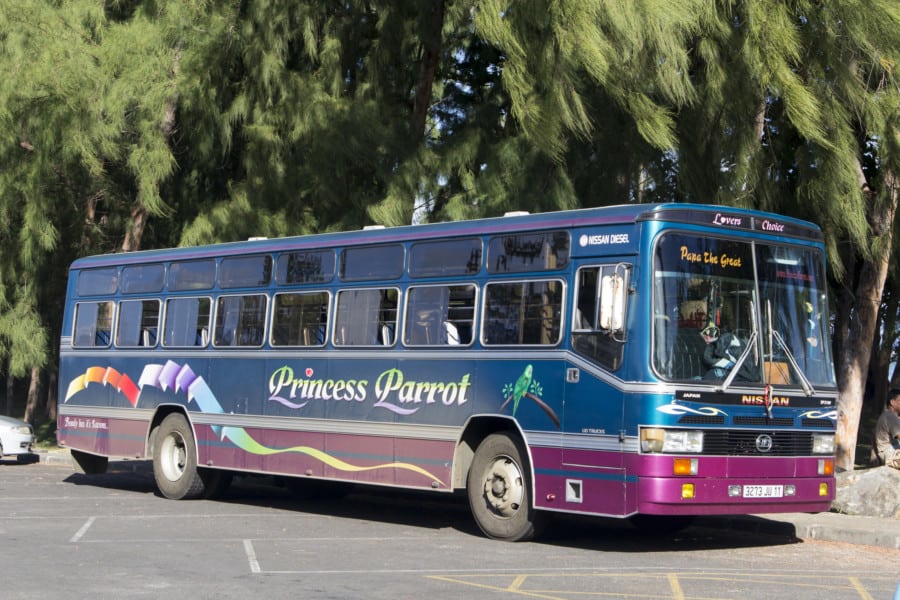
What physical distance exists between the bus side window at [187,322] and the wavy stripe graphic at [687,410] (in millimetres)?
7782

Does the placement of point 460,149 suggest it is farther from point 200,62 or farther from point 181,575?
point 181,575

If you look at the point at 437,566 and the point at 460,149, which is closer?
the point at 437,566

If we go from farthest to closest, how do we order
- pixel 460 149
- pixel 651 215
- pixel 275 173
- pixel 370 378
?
pixel 275 173, pixel 460 149, pixel 370 378, pixel 651 215

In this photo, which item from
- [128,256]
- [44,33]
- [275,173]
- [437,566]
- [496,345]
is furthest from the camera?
[44,33]

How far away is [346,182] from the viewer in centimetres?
2255

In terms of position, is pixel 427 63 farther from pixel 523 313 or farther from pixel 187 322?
pixel 523 313

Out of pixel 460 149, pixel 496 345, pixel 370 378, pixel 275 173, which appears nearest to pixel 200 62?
pixel 275 173

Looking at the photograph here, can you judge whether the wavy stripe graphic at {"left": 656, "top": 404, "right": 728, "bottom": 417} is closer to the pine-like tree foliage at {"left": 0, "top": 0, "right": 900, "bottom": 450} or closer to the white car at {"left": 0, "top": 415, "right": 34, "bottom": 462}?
the pine-like tree foliage at {"left": 0, "top": 0, "right": 900, "bottom": 450}

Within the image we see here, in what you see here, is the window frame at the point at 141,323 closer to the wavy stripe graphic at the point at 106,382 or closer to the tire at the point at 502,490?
the wavy stripe graphic at the point at 106,382

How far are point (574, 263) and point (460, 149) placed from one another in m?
8.56

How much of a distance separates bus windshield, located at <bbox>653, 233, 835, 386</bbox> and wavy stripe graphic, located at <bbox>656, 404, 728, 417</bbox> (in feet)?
0.86

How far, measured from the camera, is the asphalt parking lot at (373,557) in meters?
10.3

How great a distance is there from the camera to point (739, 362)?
12781mm

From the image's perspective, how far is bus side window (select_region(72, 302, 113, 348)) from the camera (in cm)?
2002
